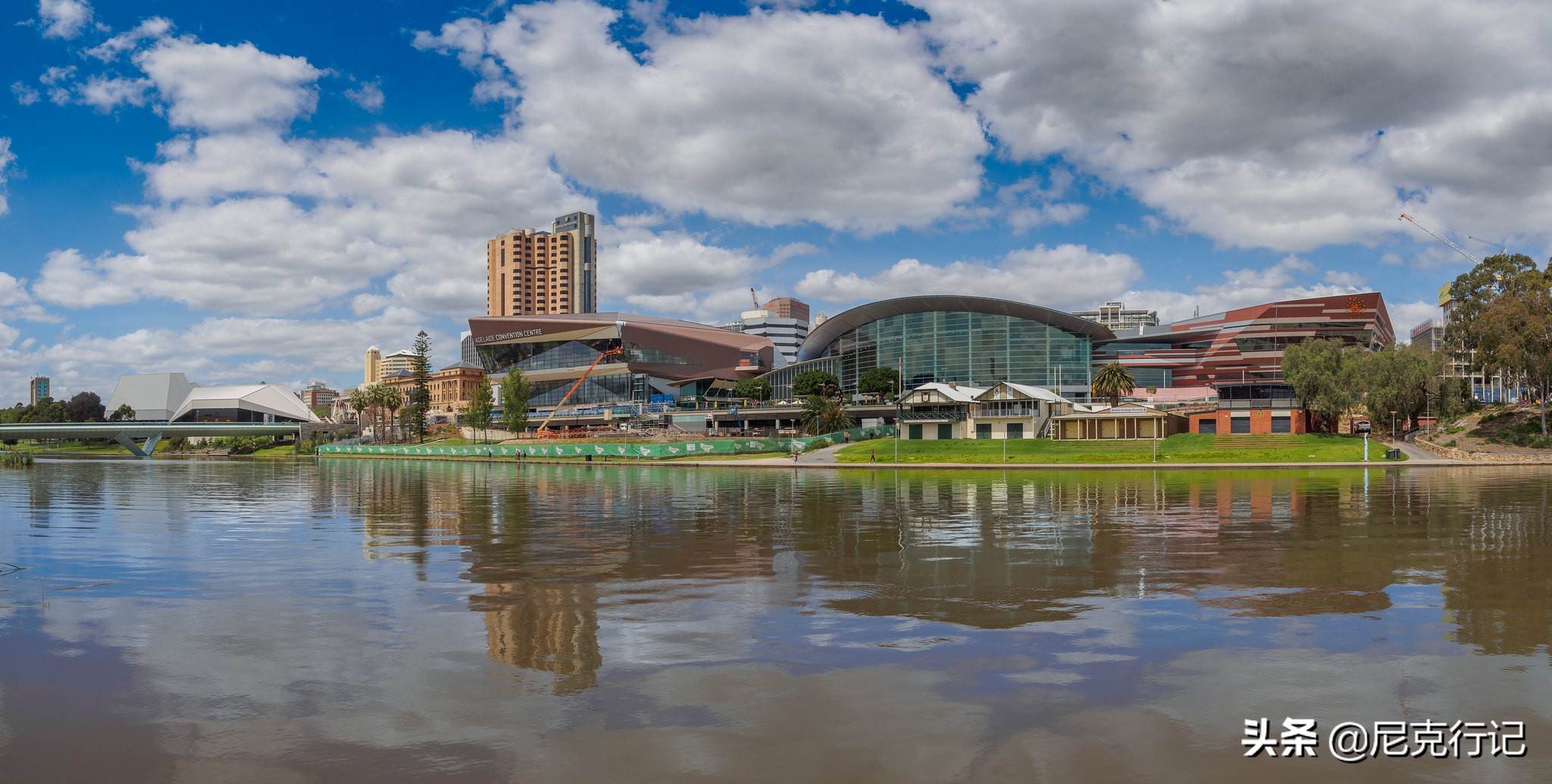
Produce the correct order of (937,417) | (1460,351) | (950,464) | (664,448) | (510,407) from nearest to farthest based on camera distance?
(950,464), (664,448), (1460,351), (937,417), (510,407)

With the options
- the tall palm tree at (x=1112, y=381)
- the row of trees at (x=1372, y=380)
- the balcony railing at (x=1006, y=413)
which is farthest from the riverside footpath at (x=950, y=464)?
the tall palm tree at (x=1112, y=381)

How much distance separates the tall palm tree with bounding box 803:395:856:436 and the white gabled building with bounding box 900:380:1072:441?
26.9ft

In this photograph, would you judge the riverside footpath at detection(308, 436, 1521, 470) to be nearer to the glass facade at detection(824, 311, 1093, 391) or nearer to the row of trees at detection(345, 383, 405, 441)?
the glass facade at detection(824, 311, 1093, 391)

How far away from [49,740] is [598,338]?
166 meters

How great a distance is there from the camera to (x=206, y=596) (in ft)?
50.3

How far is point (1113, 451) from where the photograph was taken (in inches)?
3007

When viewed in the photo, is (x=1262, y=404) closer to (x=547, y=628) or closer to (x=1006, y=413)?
(x=1006, y=413)

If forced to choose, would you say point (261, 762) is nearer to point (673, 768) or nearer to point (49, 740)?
point (49, 740)

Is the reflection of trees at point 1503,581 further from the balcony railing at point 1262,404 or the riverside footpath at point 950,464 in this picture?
the balcony railing at point 1262,404

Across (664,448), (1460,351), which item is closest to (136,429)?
(664,448)

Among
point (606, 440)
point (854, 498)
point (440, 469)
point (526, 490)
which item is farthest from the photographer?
point (606, 440)

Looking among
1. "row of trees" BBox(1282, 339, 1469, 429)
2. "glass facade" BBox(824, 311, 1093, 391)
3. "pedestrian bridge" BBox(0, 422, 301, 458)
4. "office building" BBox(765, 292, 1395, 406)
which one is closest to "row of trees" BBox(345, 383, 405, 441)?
"pedestrian bridge" BBox(0, 422, 301, 458)

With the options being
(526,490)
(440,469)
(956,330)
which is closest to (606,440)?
(440,469)

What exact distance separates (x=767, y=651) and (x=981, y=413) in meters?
88.8
